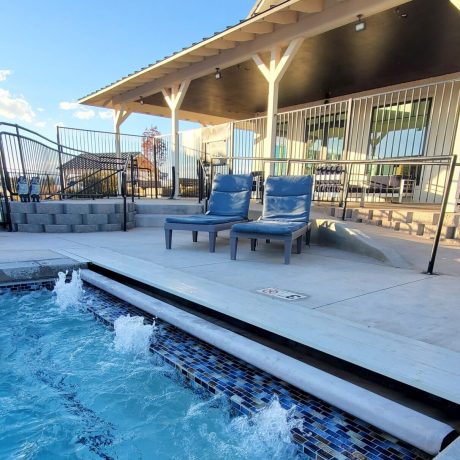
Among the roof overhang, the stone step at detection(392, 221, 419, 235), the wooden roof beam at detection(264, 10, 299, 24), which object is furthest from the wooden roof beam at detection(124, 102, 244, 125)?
the stone step at detection(392, 221, 419, 235)

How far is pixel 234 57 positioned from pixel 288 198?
14.2ft

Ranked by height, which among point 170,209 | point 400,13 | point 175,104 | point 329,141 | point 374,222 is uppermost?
point 400,13

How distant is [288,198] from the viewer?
15.2 ft

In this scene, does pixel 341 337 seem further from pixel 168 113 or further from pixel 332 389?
pixel 168 113

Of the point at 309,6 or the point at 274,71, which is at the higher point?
the point at 309,6

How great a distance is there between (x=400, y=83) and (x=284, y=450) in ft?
32.0

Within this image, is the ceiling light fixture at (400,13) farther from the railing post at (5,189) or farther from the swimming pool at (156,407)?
the railing post at (5,189)

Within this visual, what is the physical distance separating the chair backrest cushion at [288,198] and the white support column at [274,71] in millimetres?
2142

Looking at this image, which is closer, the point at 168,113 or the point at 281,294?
the point at 281,294

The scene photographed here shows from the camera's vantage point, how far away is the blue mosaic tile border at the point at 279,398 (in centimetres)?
126

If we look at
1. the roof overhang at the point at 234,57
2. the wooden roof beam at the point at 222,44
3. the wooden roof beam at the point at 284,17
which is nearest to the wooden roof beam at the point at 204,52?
the roof overhang at the point at 234,57

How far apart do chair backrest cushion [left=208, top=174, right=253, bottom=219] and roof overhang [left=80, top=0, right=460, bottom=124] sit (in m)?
3.00

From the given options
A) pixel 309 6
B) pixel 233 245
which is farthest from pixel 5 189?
pixel 309 6

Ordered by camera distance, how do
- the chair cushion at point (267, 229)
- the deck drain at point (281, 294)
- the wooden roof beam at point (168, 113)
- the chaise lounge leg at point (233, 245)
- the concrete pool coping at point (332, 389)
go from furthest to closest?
the wooden roof beam at point (168, 113), the chaise lounge leg at point (233, 245), the chair cushion at point (267, 229), the deck drain at point (281, 294), the concrete pool coping at point (332, 389)
